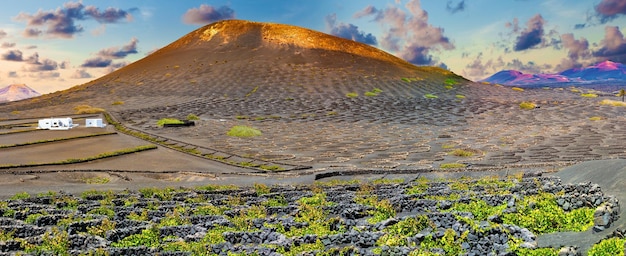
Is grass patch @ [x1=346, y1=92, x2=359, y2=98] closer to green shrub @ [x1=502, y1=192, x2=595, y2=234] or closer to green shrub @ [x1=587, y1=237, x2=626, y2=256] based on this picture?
green shrub @ [x1=502, y1=192, x2=595, y2=234]

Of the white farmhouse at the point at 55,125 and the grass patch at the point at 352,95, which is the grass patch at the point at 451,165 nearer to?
the white farmhouse at the point at 55,125

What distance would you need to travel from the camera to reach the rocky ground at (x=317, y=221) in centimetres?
1117

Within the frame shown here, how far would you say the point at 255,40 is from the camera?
410 feet

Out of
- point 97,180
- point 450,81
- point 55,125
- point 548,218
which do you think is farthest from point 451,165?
point 450,81

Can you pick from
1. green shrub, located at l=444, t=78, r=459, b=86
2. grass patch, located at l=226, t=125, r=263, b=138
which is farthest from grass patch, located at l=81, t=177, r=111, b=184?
green shrub, located at l=444, t=78, r=459, b=86

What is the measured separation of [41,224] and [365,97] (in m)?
66.1

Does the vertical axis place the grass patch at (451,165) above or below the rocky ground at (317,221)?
below

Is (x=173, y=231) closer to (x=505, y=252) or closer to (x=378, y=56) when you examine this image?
(x=505, y=252)

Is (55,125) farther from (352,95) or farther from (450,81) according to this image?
(450,81)

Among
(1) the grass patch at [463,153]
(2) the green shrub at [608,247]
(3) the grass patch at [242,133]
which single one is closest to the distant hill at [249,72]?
(3) the grass patch at [242,133]

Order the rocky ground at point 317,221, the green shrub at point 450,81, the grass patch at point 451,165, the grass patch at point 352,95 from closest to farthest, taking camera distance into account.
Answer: the rocky ground at point 317,221 → the grass patch at point 451,165 → the grass patch at point 352,95 → the green shrub at point 450,81

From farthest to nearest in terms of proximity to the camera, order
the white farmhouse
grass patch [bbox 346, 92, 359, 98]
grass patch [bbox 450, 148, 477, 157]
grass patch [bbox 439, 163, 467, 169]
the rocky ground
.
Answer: grass patch [bbox 346, 92, 359, 98] < the white farmhouse < grass patch [bbox 450, 148, 477, 157] < grass patch [bbox 439, 163, 467, 169] < the rocky ground

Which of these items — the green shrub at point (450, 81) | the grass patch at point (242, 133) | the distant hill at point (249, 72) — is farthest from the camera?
Answer: the green shrub at point (450, 81)

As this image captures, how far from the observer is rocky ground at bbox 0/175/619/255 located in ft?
36.7
